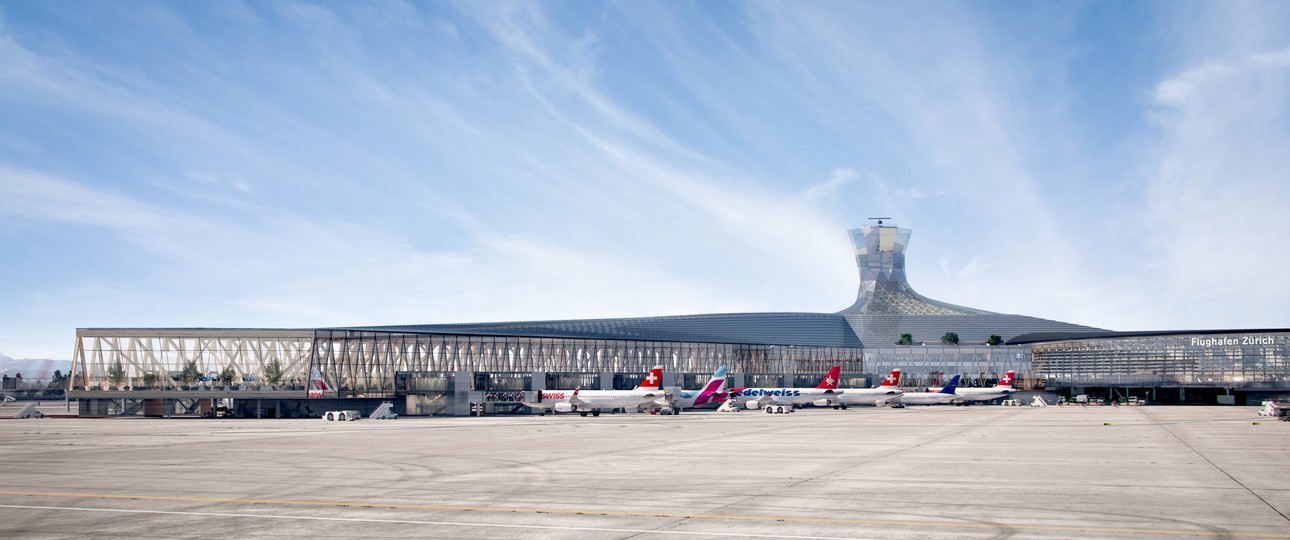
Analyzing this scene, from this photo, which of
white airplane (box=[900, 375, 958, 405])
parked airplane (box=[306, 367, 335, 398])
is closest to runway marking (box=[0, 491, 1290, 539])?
parked airplane (box=[306, 367, 335, 398])

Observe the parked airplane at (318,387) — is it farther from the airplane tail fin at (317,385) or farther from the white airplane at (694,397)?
the white airplane at (694,397)

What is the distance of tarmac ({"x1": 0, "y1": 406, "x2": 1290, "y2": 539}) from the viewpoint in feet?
70.3

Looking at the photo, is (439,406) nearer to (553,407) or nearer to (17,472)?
(553,407)

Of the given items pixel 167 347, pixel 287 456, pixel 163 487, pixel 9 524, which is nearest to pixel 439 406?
pixel 167 347

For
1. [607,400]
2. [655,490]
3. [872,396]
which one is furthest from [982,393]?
[655,490]

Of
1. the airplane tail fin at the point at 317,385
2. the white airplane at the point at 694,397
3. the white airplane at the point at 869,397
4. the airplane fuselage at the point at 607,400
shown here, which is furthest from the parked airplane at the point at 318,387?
the white airplane at the point at 869,397

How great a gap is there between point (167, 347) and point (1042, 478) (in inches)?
4543

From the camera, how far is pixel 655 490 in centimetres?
2861

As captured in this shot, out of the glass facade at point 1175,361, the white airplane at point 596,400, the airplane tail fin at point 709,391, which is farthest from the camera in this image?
the glass facade at point 1175,361

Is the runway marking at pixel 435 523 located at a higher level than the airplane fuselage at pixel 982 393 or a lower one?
higher

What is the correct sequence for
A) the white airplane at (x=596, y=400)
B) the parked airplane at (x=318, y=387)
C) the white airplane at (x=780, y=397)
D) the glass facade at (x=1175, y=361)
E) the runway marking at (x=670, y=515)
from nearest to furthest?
1. the runway marking at (x=670, y=515)
2. the white airplane at (x=596, y=400)
3. the parked airplane at (x=318, y=387)
4. the white airplane at (x=780, y=397)
5. the glass facade at (x=1175, y=361)

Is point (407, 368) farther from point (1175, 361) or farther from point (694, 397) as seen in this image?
point (1175, 361)

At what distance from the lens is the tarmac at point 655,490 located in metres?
21.4

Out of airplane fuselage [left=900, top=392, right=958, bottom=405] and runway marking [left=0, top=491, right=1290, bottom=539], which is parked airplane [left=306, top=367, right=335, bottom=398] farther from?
runway marking [left=0, top=491, right=1290, bottom=539]
